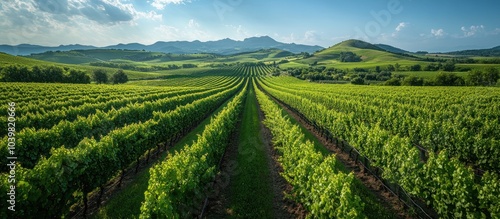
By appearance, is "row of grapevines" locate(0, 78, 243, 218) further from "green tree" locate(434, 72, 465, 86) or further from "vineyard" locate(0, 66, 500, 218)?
"green tree" locate(434, 72, 465, 86)

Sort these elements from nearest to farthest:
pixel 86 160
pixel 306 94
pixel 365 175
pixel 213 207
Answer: pixel 86 160, pixel 213 207, pixel 365 175, pixel 306 94

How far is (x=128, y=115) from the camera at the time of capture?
86.1ft

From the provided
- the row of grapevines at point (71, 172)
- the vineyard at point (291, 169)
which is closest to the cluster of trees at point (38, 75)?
the vineyard at point (291, 169)

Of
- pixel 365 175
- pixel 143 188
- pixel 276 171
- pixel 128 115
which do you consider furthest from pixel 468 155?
pixel 128 115

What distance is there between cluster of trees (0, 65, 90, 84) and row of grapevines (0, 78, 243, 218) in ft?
294

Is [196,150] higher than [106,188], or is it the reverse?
[196,150]

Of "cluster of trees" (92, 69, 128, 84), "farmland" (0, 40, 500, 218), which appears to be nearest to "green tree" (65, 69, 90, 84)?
"cluster of trees" (92, 69, 128, 84)

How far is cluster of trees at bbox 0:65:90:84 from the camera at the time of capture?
3044 inches

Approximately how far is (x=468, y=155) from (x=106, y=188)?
73.4ft

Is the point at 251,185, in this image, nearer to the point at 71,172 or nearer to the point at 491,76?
the point at 71,172

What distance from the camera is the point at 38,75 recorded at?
83.6 metres

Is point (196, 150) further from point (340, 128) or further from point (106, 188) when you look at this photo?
point (340, 128)

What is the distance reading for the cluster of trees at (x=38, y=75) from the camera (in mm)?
77312

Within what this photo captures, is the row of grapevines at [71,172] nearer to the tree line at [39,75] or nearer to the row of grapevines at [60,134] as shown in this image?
the row of grapevines at [60,134]
